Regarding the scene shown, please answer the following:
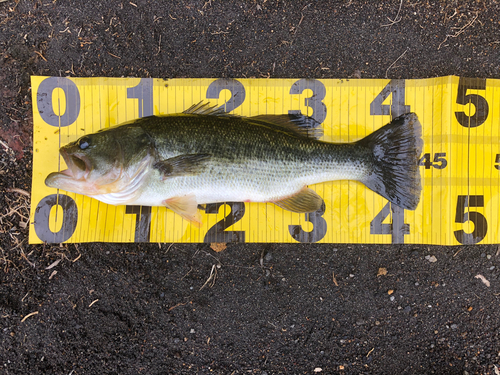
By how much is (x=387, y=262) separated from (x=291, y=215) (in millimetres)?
1171

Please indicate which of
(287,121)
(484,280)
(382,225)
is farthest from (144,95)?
(484,280)

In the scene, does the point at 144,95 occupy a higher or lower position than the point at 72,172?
higher

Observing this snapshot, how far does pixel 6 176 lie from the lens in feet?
10.7

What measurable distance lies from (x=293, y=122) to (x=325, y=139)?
→ 1.58 ft

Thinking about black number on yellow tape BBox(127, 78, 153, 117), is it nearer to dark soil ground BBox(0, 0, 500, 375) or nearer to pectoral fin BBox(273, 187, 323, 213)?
dark soil ground BBox(0, 0, 500, 375)

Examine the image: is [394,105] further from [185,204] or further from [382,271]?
[185,204]

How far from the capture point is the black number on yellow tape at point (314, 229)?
3209 mm

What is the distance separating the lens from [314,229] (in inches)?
127

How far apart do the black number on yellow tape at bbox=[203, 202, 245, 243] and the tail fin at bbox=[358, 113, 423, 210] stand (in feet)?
4.49

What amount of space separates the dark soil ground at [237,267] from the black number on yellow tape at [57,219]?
0.17 meters

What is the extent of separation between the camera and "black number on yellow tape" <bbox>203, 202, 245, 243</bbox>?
3209 millimetres

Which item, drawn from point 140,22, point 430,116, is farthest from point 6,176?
point 430,116

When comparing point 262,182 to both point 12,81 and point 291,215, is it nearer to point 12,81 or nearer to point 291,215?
point 291,215

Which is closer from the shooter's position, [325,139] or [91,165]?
[91,165]
